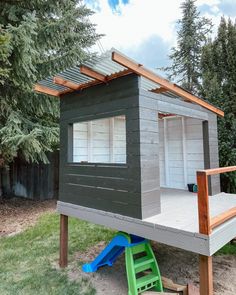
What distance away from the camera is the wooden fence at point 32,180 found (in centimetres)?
774

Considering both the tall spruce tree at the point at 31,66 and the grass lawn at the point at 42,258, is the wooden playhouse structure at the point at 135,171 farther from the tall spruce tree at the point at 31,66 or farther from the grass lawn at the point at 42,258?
the tall spruce tree at the point at 31,66

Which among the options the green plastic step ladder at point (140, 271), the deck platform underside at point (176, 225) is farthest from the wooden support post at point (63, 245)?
the green plastic step ladder at point (140, 271)

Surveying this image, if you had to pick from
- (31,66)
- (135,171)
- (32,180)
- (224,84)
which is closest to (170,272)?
(135,171)

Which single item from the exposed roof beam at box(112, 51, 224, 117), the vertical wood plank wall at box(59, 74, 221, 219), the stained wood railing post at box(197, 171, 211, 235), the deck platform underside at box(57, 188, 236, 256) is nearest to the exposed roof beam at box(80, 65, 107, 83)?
the vertical wood plank wall at box(59, 74, 221, 219)

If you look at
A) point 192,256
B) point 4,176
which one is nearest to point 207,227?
point 192,256

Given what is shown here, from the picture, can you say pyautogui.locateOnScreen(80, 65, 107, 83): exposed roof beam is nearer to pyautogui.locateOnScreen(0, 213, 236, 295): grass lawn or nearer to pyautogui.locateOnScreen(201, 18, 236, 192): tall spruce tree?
pyautogui.locateOnScreen(0, 213, 236, 295): grass lawn

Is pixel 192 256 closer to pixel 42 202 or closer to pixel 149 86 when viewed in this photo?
pixel 149 86

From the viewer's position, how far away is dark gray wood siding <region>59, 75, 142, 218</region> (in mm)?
2561

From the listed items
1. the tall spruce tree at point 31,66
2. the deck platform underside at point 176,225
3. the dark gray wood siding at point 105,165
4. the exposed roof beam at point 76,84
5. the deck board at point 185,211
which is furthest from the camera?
the tall spruce tree at point 31,66

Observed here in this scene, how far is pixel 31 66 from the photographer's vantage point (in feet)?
16.1

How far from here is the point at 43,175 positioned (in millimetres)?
7773

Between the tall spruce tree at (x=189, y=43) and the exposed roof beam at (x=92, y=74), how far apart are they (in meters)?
9.89

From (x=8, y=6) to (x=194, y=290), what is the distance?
6967mm

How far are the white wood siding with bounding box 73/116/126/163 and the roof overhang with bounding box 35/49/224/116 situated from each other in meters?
1.07
